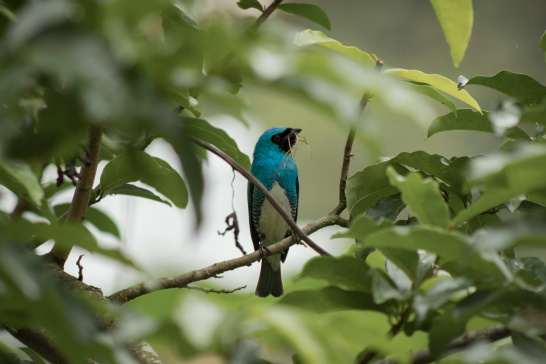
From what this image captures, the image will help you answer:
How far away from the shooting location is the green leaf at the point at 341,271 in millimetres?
991

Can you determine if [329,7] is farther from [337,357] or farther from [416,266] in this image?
[337,357]

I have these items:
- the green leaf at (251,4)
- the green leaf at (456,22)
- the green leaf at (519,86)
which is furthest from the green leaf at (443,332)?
the green leaf at (251,4)

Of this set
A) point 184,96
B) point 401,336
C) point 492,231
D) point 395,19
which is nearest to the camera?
point 492,231

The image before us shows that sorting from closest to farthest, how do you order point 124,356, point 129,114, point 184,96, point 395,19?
1. point 129,114
2. point 124,356
3. point 184,96
4. point 395,19

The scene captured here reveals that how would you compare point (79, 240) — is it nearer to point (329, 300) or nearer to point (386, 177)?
point (329, 300)

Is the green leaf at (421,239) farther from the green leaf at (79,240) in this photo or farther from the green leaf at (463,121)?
the green leaf at (463,121)

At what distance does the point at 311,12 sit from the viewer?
4.86 ft

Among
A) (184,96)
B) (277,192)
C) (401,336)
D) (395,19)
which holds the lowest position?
(401,336)

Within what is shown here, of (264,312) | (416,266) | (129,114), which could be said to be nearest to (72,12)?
(129,114)

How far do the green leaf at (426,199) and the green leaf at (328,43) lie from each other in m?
0.52

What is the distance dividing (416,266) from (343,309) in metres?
0.14

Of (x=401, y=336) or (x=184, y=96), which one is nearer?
(x=401, y=336)

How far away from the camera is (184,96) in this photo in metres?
1.27

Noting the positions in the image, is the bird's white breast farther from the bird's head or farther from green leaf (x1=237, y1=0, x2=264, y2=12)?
green leaf (x1=237, y1=0, x2=264, y2=12)
